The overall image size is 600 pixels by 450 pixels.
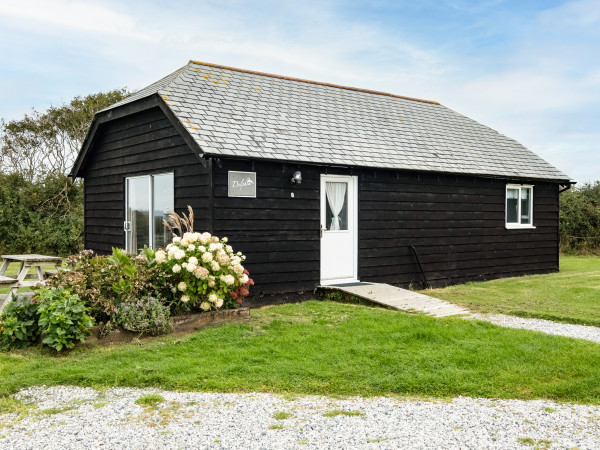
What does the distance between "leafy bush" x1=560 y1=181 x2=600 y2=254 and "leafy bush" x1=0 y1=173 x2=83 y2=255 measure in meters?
19.4

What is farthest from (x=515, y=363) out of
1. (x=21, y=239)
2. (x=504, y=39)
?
(x=21, y=239)

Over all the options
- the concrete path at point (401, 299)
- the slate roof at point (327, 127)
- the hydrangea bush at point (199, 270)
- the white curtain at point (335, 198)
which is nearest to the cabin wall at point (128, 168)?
the slate roof at point (327, 127)

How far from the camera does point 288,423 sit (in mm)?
4055

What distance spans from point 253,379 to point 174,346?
1.60 metres

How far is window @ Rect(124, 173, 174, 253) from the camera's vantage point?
1020 centimetres

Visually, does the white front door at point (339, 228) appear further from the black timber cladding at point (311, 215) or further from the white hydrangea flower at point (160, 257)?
the white hydrangea flower at point (160, 257)

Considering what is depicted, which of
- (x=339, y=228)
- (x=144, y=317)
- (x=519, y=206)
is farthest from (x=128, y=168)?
(x=519, y=206)

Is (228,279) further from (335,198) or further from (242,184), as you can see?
(335,198)

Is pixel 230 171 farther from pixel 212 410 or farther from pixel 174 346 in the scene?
pixel 212 410

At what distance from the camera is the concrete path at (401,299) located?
28.7ft

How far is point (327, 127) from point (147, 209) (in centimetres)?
417

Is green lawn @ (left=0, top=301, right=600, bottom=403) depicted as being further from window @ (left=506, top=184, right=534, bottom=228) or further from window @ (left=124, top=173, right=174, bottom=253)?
window @ (left=506, top=184, right=534, bottom=228)

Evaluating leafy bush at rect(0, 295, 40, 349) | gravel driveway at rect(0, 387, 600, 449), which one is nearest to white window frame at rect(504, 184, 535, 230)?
gravel driveway at rect(0, 387, 600, 449)

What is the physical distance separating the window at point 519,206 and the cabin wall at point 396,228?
22cm
